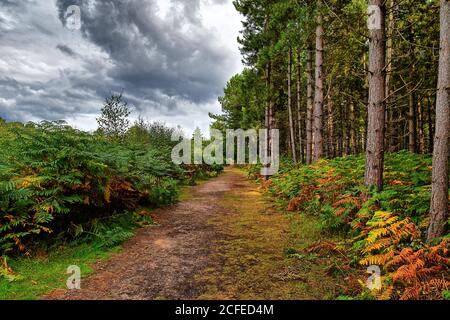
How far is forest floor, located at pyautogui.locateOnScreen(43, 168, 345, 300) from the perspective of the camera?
389 cm

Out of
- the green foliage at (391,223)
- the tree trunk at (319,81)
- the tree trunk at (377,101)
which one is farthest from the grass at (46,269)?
the tree trunk at (319,81)

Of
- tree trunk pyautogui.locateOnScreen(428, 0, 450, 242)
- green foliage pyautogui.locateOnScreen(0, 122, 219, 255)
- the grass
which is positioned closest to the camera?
the grass

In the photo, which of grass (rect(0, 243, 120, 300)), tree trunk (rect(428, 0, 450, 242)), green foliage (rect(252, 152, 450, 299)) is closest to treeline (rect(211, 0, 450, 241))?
tree trunk (rect(428, 0, 450, 242))

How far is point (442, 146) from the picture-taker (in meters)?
4.44

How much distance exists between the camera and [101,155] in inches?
254

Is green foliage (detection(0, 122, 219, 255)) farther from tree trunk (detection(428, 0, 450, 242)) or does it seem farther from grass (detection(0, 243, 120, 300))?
tree trunk (detection(428, 0, 450, 242))

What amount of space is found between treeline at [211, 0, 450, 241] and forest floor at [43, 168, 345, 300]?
1.89 metres

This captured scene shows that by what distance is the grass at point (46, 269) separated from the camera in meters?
3.85

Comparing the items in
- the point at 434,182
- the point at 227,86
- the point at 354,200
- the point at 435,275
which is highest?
the point at 227,86

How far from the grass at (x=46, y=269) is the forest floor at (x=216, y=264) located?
20 cm

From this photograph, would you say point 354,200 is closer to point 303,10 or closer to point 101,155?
point 101,155
